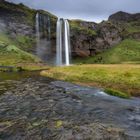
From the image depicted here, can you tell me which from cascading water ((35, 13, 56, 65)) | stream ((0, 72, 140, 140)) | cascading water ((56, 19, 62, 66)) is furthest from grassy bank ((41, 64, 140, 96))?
cascading water ((35, 13, 56, 65))

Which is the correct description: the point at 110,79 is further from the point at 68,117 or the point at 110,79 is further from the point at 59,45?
the point at 59,45

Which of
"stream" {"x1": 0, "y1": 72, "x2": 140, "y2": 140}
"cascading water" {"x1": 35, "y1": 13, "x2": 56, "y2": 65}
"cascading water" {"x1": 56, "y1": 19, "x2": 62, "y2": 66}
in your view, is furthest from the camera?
"cascading water" {"x1": 35, "y1": 13, "x2": 56, "y2": 65}

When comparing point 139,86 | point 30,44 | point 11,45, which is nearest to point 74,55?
point 30,44

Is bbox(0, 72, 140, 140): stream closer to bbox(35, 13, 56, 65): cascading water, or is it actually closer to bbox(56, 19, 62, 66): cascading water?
bbox(56, 19, 62, 66): cascading water

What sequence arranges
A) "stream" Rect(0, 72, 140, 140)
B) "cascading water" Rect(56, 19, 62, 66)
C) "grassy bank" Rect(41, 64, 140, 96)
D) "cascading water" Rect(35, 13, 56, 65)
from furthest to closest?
"cascading water" Rect(35, 13, 56, 65) → "cascading water" Rect(56, 19, 62, 66) → "grassy bank" Rect(41, 64, 140, 96) → "stream" Rect(0, 72, 140, 140)

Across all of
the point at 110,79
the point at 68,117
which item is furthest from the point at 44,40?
the point at 68,117

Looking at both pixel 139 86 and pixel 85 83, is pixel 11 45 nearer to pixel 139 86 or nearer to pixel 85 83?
pixel 85 83

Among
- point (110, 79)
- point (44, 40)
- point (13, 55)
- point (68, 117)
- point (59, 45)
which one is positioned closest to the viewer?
point (68, 117)

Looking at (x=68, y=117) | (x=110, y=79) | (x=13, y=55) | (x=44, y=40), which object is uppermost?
(x=44, y=40)

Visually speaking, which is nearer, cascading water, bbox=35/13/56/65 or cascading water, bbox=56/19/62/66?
cascading water, bbox=56/19/62/66

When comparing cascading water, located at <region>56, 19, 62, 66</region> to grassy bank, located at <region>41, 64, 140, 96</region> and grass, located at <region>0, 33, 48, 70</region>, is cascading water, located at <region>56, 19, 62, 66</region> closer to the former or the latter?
grass, located at <region>0, 33, 48, 70</region>

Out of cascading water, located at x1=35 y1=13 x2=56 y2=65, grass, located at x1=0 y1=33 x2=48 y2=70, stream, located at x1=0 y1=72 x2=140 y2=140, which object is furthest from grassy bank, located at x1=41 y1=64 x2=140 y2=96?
cascading water, located at x1=35 y1=13 x2=56 y2=65

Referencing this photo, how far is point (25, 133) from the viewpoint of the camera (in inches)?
1024

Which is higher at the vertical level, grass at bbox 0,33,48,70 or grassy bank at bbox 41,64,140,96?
grass at bbox 0,33,48,70
